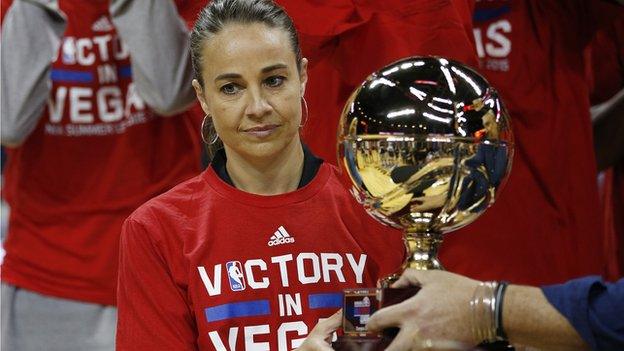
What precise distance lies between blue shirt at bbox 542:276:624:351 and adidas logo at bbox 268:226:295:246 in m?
0.53

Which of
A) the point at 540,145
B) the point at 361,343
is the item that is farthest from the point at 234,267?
the point at 540,145

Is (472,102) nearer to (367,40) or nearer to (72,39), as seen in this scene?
(367,40)

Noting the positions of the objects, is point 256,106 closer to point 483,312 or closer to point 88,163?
point 483,312

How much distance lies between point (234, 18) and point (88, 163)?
49.3 inches

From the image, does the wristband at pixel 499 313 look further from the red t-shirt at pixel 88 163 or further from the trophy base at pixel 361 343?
the red t-shirt at pixel 88 163

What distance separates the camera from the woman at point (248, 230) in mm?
1882

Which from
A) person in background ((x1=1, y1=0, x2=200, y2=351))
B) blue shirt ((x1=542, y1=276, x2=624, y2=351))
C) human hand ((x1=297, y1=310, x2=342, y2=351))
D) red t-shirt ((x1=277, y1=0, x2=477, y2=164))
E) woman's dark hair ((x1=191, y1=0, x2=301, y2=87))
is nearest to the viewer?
blue shirt ((x1=542, y1=276, x2=624, y2=351))

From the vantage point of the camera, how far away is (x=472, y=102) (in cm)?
161

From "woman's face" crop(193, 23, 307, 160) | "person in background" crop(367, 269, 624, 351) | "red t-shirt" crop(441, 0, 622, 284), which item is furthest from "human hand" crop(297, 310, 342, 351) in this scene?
"red t-shirt" crop(441, 0, 622, 284)

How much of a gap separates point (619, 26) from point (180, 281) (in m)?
1.62

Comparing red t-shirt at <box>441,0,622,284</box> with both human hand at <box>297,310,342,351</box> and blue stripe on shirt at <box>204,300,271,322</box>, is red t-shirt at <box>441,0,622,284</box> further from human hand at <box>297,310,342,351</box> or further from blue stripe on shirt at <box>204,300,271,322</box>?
human hand at <box>297,310,342,351</box>

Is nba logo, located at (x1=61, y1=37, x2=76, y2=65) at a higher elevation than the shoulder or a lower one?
higher

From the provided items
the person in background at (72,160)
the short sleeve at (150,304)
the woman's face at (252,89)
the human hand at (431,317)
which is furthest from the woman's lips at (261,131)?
the person in background at (72,160)

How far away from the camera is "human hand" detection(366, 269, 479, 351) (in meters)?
1.51
